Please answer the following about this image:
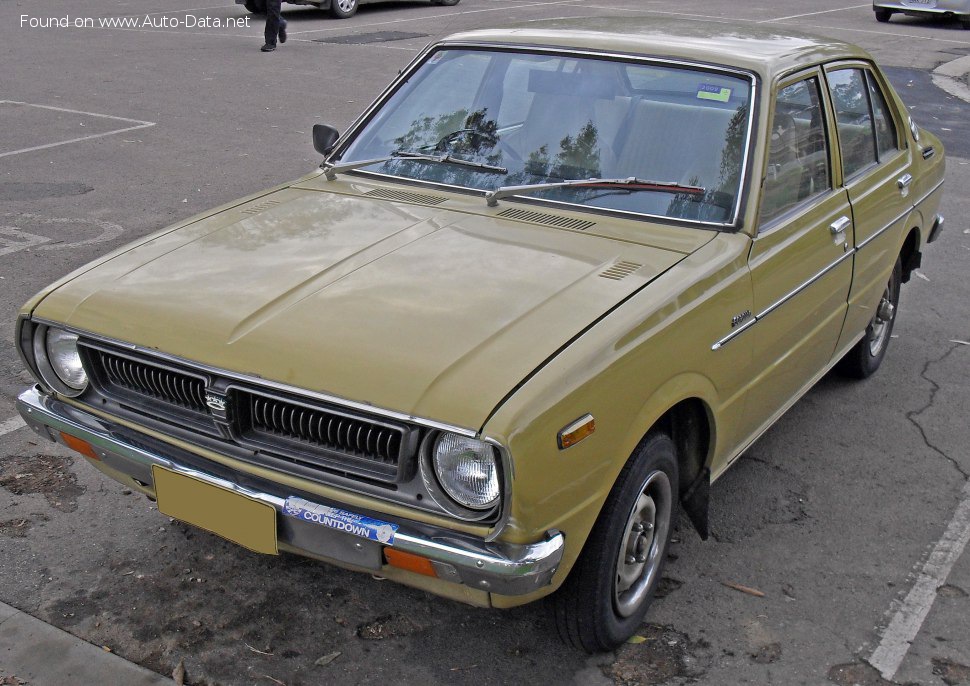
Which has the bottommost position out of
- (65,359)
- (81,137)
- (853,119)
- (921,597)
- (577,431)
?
(81,137)

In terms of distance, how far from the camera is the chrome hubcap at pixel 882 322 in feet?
17.0

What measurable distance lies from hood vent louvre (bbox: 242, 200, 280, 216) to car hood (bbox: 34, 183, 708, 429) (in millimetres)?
44

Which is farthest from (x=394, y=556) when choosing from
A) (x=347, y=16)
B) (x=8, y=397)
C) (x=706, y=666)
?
(x=347, y=16)

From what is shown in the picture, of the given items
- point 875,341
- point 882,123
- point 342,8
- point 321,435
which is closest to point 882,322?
point 875,341

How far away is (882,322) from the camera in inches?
208

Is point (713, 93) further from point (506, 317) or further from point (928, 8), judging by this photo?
point (928, 8)

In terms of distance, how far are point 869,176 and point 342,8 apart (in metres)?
16.6

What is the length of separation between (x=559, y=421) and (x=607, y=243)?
39.4 inches

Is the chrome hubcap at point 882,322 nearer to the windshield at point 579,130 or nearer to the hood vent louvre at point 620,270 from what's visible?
the windshield at point 579,130

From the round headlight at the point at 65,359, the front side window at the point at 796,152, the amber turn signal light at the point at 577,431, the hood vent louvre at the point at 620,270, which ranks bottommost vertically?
the round headlight at the point at 65,359

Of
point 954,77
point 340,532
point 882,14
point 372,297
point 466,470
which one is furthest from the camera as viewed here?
point 882,14

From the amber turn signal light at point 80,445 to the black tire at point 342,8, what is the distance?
17383 millimetres

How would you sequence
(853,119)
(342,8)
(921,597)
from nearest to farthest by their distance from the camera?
(921,597) → (853,119) → (342,8)

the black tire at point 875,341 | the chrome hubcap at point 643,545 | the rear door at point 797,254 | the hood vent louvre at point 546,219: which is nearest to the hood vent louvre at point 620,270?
the hood vent louvre at point 546,219
